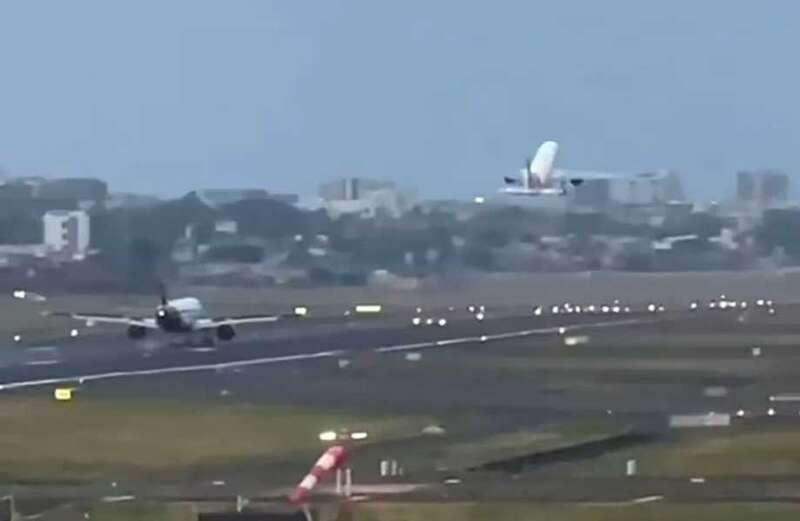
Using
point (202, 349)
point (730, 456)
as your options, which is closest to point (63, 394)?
point (730, 456)

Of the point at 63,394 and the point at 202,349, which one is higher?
the point at 202,349

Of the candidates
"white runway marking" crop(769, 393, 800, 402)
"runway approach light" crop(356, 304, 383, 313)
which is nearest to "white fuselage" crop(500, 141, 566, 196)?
"runway approach light" crop(356, 304, 383, 313)

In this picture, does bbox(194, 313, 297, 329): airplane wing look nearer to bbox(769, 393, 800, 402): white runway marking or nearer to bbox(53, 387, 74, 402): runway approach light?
bbox(53, 387, 74, 402): runway approach light

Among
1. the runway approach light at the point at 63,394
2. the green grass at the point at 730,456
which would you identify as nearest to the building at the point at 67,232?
the runway approach light at the point at 63,394

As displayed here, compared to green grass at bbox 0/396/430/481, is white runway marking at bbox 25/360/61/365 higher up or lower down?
higher up

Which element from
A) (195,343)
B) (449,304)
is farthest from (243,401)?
(449,304)

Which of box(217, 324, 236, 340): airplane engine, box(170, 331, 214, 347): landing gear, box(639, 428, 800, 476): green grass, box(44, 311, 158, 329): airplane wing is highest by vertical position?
box(44, 311, 158, 329): airplane wing

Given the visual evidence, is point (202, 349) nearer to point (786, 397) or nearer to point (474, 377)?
point (474, 377)
